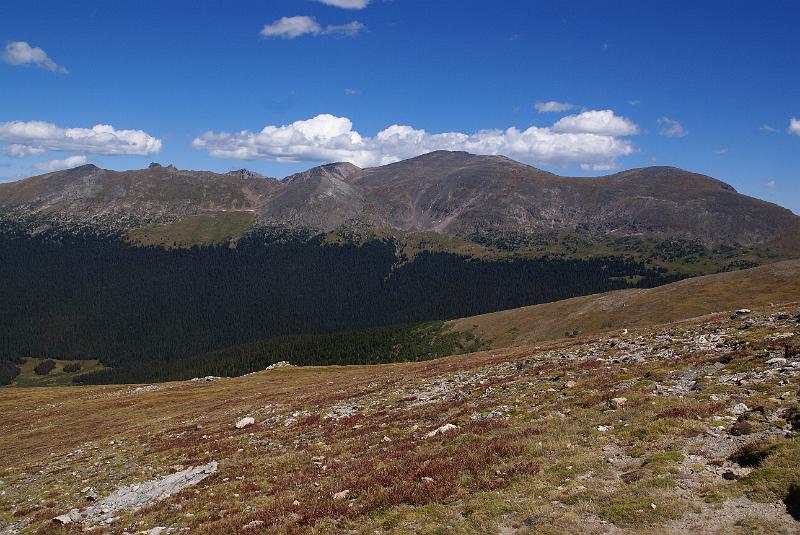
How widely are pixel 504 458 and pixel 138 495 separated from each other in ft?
65.2

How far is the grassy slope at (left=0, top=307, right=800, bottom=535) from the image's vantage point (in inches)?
580

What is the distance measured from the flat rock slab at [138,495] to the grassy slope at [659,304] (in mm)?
131196

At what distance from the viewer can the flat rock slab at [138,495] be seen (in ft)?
80.8

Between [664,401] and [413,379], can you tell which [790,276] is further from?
[664,401]

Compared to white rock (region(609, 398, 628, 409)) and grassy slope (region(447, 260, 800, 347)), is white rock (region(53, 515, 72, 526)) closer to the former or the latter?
white rock (region(609, 398, 628, 409))

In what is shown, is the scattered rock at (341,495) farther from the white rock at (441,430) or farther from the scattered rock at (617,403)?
the scattered rock at (617,403)

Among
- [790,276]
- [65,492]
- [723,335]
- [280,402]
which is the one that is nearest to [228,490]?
[65,492]

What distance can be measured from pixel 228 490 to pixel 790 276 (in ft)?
566

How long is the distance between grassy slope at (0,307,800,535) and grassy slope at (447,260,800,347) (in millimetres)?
103563

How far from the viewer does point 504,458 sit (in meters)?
19.8

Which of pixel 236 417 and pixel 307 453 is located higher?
pixel 307 453

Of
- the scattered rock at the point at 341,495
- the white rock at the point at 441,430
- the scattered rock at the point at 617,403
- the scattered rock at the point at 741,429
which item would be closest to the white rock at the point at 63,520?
the scattered rock at the point at 341,495

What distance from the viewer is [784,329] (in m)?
35.5

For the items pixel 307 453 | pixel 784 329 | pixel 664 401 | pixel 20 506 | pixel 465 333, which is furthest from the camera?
pixel 465 333
